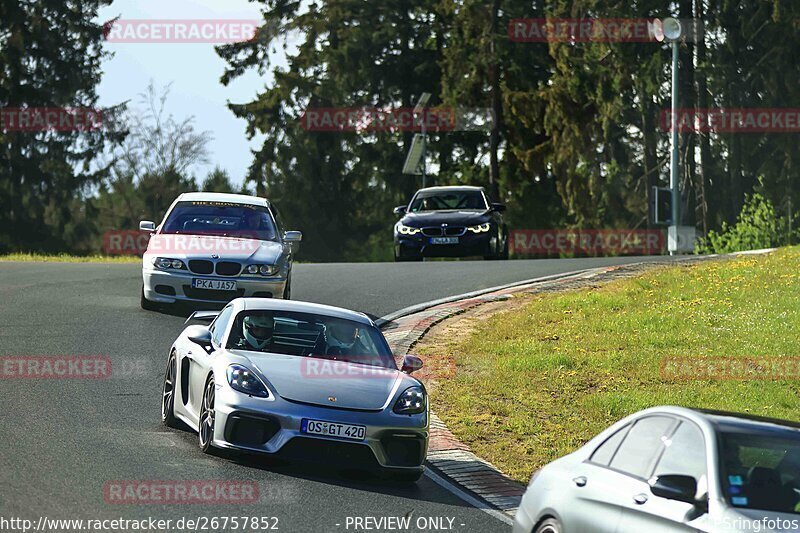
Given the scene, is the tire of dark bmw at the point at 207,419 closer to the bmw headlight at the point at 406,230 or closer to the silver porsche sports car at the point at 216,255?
the silver porsche sports car at the point at 216,255

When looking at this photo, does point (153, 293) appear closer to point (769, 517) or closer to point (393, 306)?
point (393, 306)

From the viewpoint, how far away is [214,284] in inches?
790

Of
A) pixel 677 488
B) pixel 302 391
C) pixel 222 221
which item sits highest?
pixel 222 221

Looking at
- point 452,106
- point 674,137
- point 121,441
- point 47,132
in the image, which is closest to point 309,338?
point 121,441

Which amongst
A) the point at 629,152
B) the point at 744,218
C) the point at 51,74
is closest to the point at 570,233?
the point at 629,152

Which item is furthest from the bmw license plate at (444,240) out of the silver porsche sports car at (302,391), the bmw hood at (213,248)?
the silver porsche sports car at (302,391)

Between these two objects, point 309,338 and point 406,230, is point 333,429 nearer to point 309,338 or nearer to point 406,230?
point 309,338

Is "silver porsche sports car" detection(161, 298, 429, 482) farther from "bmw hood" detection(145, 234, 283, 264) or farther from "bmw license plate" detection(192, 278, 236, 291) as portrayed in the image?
"bmw hood" detection(145, 234, 283, 264)

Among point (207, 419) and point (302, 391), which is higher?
point (302, 391)

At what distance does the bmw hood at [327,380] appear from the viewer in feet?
37.4

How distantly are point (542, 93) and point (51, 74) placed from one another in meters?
26.1

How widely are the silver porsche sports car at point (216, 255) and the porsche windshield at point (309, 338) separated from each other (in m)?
7.22

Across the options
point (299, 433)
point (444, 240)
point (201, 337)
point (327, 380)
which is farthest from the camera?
point (444, 240)

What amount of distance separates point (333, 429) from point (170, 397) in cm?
270
